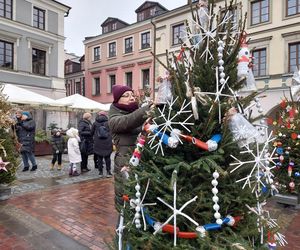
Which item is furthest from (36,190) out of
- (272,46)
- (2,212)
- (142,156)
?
(272,46)

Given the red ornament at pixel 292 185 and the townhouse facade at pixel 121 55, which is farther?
the townhouse facade at pixel 121 55

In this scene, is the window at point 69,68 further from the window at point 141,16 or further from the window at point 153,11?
the window at point 153,11

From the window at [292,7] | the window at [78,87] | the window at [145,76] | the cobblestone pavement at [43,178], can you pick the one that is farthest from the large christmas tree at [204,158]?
the window at [78,87]

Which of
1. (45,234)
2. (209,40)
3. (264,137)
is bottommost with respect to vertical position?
(45,234)

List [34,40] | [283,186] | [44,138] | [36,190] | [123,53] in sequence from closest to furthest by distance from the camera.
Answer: [283,186], [36,190], [44,138], [34,40], [123,53]

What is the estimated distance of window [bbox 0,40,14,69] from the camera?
18219mm

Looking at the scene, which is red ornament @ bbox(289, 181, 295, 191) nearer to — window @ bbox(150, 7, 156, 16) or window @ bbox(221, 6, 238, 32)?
window @ bbox(221, 6, 238, 32)

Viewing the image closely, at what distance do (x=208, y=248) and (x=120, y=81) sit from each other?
25.1m

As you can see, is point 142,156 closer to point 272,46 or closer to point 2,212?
point 2,212

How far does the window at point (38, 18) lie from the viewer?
20.0m

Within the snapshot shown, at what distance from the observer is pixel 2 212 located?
4.61 metres

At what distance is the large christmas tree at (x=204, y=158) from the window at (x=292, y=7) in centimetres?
1650

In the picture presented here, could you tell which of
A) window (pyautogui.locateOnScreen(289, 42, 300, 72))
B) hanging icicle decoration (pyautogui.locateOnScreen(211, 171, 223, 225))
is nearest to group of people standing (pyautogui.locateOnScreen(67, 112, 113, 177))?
hanging icicle decoration (pyautogui.locateOnScreen(211, 171, 223, 225))

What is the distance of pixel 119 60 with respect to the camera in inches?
1032
